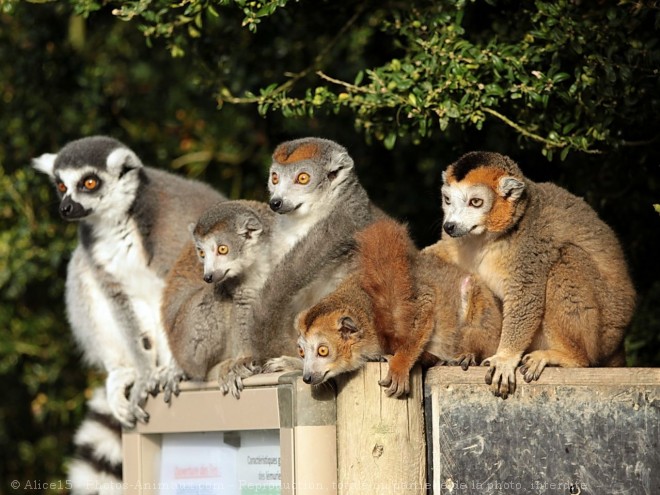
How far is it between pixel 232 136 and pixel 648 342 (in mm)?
4431

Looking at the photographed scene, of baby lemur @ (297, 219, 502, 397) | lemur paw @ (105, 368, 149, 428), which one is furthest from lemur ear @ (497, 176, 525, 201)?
lemur paw @ (105, 368, 149, 428)

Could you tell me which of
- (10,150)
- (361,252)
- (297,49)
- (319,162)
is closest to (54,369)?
(10,150)

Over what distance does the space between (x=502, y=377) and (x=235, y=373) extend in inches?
58.0

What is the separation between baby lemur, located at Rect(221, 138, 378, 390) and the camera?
200 inches

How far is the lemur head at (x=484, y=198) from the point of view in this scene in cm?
479

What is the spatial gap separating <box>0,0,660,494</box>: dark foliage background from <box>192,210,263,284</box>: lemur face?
27.4 inches

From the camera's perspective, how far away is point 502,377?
→ 435cm

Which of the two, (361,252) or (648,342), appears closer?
(361,252)

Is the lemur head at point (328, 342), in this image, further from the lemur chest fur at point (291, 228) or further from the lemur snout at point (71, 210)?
the lemur snout at point (71, 210)

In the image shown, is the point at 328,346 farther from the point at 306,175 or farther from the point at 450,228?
the point at 306,175

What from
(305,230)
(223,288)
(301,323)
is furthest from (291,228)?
(301,323)

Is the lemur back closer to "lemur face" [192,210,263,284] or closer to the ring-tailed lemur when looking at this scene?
"lemur face" [192,210,263,284]

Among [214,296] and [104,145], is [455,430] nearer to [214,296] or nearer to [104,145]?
[214,296]

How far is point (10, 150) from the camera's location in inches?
332
